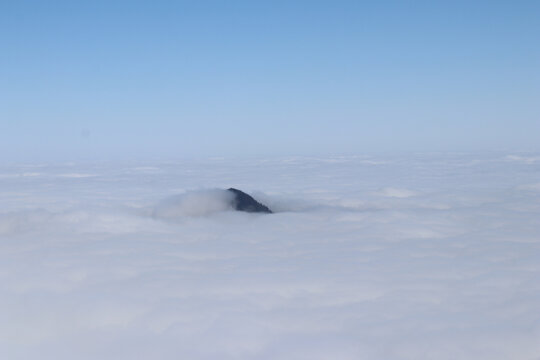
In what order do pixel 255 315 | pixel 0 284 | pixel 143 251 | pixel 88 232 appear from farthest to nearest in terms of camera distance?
1. pixel 88 232
2. pixel 143 251
3. pixel 0 284
4. pixel 255 315

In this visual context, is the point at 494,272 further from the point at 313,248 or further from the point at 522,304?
the point at 313,248

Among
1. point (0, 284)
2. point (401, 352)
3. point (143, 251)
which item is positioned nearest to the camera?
point (401, 352)

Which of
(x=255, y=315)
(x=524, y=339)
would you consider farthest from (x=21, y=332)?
(x=524, y=339)

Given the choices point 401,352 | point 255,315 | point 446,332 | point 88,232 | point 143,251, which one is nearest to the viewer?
point 401,352

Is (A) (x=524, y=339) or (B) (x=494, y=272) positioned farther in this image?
(B) (x=494, y=272)

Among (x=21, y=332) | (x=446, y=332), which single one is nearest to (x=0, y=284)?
(x=21, y=332)

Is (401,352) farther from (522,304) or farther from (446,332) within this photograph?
(522,304)

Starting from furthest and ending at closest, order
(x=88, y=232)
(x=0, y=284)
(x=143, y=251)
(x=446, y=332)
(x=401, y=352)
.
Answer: (x=88, y=232), (x=143, y=251), (x=0, y=284), (x=446, y=332), (x=401, y=352)

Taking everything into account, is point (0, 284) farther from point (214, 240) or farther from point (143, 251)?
point (214, 240)
